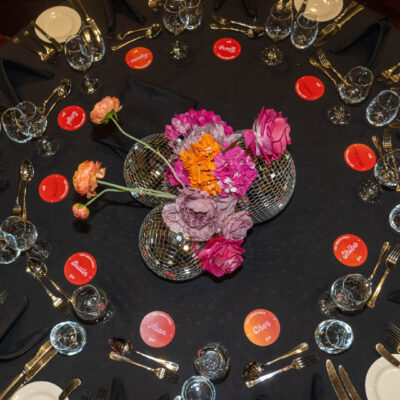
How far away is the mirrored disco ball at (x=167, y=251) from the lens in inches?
61.4

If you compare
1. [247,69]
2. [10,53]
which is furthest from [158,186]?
[10,53]

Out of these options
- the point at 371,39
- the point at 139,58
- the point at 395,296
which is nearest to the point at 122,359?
the point at 395,296

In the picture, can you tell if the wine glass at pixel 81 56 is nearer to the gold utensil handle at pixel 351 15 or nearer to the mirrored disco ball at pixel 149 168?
the mirrored disco ball at pixel 149 168

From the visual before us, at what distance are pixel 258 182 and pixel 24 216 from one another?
3.59 ft

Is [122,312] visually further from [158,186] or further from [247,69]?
[247,69]

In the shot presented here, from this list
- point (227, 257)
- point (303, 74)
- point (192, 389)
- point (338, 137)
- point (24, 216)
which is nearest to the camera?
point (227, 257)

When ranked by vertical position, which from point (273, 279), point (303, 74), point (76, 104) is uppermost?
point (303, 74)

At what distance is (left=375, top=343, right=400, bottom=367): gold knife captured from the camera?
154 cm

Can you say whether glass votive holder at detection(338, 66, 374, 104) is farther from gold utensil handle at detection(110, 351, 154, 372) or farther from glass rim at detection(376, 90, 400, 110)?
gold utensil handle at detection(110, 351, 154, 372)

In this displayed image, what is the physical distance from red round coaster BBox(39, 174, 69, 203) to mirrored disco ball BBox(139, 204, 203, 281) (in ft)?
1.77

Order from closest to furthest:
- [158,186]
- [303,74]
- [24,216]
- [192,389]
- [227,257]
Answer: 1. [227,257]
2. [192,389]
3. [158,186]
4. [24,216]
5. [303,74]

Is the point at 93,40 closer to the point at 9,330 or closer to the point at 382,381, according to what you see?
the point at 9,330

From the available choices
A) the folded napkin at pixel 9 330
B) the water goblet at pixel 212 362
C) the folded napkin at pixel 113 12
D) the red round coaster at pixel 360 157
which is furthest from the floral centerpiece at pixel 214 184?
the folded napkin at pixel 113 12

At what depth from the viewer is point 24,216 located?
1.89 m
